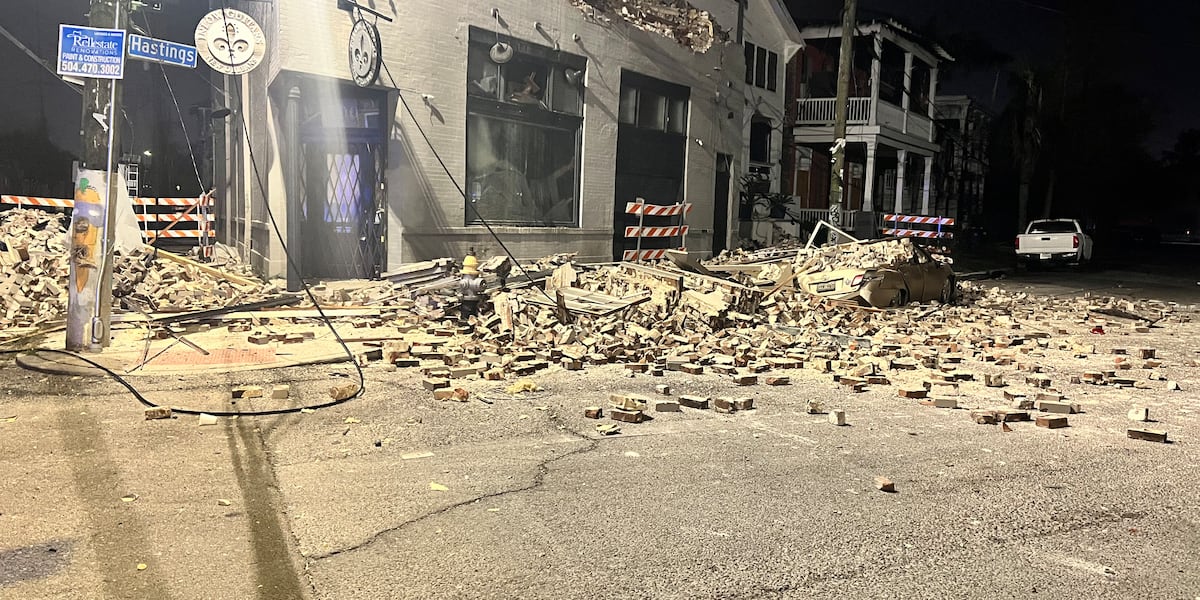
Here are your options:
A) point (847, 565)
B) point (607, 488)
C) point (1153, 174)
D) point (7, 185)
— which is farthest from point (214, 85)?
point (1153, 174)

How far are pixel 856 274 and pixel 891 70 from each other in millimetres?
25182

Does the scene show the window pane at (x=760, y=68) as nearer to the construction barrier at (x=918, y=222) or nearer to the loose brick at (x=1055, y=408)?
the construction barrier at (x=918, y=222)

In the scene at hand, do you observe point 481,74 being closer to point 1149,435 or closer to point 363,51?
point 363,51

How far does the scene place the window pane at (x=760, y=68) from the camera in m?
28.2

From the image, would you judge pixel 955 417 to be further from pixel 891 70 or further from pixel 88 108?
pixel 891 70

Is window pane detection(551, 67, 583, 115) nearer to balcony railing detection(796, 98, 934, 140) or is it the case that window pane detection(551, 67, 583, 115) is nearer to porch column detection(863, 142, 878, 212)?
balcony railing detection(796, 98, 934, 140)

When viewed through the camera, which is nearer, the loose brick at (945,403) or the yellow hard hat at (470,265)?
the loose brick at (945,403)

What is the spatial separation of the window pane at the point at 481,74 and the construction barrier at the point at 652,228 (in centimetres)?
438

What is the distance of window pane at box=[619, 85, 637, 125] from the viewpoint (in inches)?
784

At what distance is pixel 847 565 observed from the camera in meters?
3.82

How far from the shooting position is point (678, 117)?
21.8 metres

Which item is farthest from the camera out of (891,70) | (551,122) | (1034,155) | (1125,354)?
(1034,155)

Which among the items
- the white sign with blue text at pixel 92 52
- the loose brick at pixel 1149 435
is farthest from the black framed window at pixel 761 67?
the loose brick at pixel 1149 435

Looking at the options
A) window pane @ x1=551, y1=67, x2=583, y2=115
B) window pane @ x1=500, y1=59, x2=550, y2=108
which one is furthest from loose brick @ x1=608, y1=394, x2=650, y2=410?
window pane @ x1=551, y1=67, x2=583, y2=115
